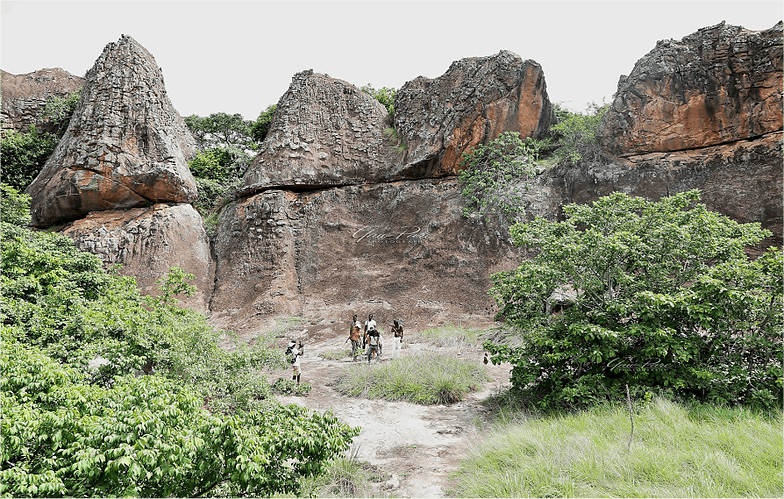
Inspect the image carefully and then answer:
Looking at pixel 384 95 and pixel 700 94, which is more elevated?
pixel 384 95

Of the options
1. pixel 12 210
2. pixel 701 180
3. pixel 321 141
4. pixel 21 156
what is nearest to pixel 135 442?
pixel 12 210

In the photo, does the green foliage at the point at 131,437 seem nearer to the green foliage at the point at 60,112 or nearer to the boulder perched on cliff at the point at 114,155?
the boulder perched on cliff at the point at 114,155

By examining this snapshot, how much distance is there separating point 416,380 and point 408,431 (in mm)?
1851

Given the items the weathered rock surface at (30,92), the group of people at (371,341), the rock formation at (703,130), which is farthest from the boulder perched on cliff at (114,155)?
the rock formation at (703,130)

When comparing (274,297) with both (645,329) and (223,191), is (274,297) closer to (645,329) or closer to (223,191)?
(223,191)

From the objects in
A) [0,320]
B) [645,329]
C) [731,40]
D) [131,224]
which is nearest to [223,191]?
[131,224]

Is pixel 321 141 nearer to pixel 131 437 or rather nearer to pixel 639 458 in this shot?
pixel 639 458

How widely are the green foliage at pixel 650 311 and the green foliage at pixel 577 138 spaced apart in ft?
32.8

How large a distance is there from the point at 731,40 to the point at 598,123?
4.85 m

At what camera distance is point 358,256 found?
60.1 ft

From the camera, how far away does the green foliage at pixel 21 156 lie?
64.5 ft

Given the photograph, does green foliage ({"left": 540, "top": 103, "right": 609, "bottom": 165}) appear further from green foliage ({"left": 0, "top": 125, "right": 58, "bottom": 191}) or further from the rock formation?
green foliage ({"left": 0, "top": 125, "right": 58, "bottom": 191})

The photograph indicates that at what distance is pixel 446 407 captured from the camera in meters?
7.85

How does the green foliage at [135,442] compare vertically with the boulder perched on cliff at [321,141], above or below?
below
